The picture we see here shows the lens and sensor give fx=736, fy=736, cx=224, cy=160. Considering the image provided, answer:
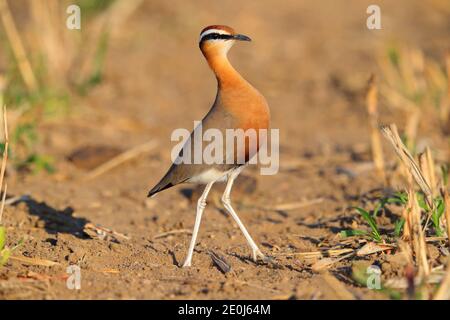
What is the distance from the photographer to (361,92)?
10.2 m

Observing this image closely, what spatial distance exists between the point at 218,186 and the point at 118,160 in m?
1.31

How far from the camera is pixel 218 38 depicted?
192 inches

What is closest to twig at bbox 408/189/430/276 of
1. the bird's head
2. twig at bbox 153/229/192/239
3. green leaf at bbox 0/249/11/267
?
the bird's head

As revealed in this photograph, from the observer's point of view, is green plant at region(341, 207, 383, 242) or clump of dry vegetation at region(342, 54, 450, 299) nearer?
clump of dry vegetation at region(342, 54, 450, 299)

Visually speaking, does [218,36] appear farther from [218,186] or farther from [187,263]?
[218,186]

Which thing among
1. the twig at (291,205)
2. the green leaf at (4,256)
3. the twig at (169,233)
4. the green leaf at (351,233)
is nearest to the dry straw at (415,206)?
the green leaf at (351,233)

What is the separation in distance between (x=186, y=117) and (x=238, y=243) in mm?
4348

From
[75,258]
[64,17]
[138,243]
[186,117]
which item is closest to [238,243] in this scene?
[138,243]

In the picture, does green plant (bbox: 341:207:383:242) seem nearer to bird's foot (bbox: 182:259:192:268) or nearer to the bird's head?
bird's foot (bbox: 182:259:192:268)

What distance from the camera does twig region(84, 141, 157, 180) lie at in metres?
7.38

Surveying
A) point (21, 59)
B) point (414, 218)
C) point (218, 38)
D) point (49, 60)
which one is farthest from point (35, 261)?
point (49, 60)

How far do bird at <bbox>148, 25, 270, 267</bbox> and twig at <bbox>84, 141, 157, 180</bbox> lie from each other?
2541 millimetres

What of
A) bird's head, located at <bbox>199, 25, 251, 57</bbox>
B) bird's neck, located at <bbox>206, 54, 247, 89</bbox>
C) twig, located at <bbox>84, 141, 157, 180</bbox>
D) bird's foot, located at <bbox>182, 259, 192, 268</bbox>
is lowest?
bird's foot, located at <bbox>182, 259, 192, 268</bbox>

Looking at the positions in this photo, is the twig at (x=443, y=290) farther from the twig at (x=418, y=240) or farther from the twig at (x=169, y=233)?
the twig at (x=169, y=233)
